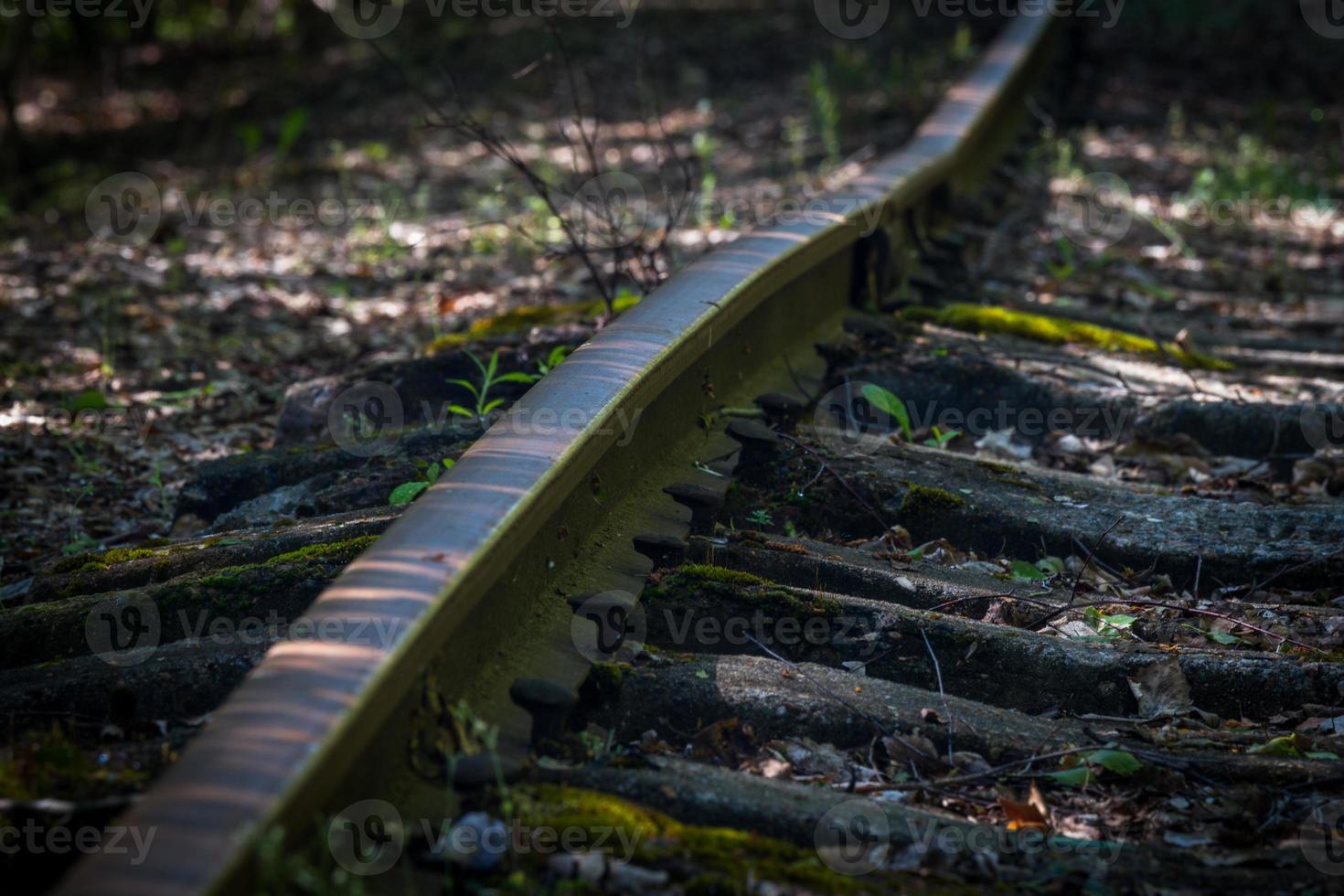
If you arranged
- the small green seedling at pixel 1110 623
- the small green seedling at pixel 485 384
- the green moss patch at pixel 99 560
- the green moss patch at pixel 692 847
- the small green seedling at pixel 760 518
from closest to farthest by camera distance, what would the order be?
the green moss patch at pixel 692 847 < the small green seedling at pixel 1110 623 < the green moss patch at pixel 99 560 < the small green seedling at pixel 760 518 < the small green seedling at pixel 485 384

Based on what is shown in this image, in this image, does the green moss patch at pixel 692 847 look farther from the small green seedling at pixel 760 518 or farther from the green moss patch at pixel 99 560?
the green moss patch at pixel 99 560

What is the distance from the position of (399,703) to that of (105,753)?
64cm

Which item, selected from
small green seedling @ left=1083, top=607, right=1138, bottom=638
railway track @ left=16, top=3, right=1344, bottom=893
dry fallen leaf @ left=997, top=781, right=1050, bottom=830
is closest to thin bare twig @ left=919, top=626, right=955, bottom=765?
railway track @ left=16, top=3, right=1344, bottom=893

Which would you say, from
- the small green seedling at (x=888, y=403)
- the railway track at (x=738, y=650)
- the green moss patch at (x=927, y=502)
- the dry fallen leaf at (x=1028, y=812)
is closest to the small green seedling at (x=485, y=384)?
the railway track at (x=738, y=650)

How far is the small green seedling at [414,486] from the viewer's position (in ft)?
11.4

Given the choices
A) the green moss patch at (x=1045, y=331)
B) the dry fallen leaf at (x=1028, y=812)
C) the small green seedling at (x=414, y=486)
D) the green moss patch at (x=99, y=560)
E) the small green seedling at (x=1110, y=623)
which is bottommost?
the dry fallen leaf at (x=1028, y=812)

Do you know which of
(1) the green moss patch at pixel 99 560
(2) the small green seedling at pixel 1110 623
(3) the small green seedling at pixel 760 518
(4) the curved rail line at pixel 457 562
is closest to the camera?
(4) the curved rail line at pixel 457 562

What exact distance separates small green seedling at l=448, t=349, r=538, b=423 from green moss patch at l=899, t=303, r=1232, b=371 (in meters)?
1.62

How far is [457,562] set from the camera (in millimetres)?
2404

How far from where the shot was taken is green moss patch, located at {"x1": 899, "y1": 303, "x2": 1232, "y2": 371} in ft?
16.1

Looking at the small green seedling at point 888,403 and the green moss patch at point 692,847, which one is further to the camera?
the small green seedling at point 888,403

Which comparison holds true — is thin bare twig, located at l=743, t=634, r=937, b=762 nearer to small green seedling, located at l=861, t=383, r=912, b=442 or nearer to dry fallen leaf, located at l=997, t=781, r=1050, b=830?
dry fallen leaf, located at l=997, t=781, r=1050, b=830

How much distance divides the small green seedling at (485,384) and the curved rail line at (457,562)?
59 centimetres

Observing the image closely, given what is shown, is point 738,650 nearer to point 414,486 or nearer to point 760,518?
point 760,518
